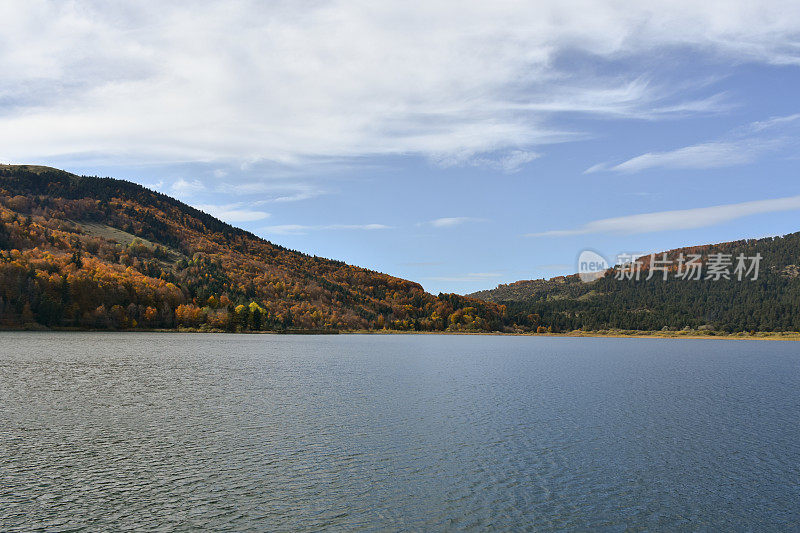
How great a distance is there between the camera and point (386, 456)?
37438 mm

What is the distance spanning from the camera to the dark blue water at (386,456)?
87.7 ft

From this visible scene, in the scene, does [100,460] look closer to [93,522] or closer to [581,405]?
[93,522]

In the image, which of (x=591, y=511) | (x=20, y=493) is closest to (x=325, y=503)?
(x=591, y=511)

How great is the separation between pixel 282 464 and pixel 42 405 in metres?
32.0

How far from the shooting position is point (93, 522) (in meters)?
24.7

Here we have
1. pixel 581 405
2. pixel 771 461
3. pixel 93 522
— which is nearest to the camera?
pixel 93 522

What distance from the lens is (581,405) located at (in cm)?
6153

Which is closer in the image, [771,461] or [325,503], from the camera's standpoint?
[325,503]

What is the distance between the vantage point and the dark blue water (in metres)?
26.7

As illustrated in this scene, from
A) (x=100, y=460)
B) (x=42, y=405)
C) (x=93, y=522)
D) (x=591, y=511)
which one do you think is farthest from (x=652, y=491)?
(x=42, y=405)

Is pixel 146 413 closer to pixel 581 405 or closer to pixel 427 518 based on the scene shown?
pixel 427 518

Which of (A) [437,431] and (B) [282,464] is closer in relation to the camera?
(B) [282,464]

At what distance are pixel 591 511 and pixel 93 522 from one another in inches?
940

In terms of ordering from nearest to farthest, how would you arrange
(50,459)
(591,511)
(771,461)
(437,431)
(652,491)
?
1. (591,511)
2. (652,491)
3. (50,459)
4. (771,461)
5. (437,431)
